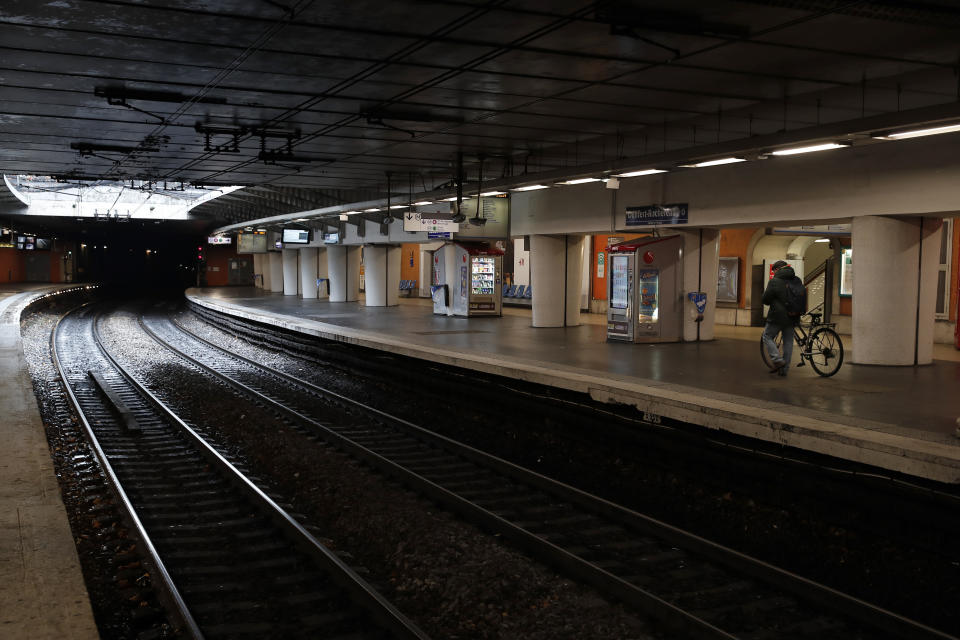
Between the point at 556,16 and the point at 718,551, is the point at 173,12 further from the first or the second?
the point at 718,551

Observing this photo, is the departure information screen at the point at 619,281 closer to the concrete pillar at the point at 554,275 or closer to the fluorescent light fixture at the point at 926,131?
the concrete pillar at the point at 554,275

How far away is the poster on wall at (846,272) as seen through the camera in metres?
18.7

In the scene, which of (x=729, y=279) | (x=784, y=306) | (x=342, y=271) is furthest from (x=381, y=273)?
(x=784, y=306)

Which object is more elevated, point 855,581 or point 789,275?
point 789,275

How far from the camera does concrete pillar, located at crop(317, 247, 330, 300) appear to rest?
135 ft

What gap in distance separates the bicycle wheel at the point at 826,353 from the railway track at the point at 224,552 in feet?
27.1

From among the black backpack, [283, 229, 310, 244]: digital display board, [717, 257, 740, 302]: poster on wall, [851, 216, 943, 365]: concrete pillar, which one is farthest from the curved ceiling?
[283, 229, 310, 244]: digital display board

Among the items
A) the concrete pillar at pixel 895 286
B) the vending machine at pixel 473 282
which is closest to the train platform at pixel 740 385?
the concrete pillar at pixel 895 286

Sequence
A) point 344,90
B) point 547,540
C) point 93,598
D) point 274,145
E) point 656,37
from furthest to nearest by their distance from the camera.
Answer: point 274,145 < point 344,90 < point 656,37 < point 547,540 < point 93,598

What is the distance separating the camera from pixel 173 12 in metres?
7.56

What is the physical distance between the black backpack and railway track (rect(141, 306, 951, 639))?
5.31m

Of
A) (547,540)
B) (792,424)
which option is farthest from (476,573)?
(792,424)

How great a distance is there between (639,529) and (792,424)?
2.34m

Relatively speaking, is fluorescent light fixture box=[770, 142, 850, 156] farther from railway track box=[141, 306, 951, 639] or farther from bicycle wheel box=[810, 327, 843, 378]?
railway track box=[141, 306, 951, 639]
